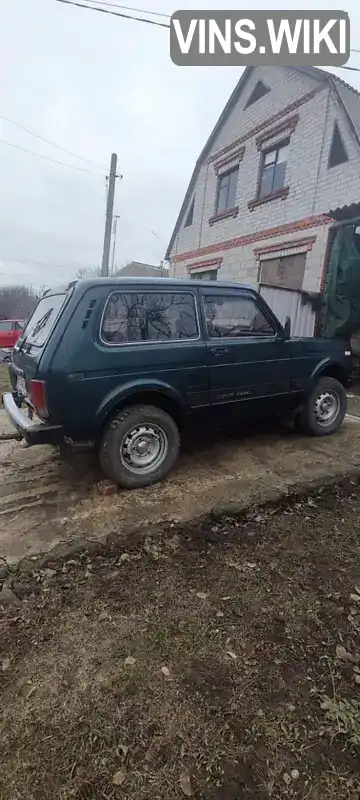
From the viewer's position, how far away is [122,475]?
129 inches

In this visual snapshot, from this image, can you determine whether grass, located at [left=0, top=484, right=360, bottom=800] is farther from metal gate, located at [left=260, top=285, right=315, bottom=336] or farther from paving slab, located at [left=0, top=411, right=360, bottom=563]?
metal gate, located at [left=260, top=285, right=315, bottom=336]

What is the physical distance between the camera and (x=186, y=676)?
5.56ft

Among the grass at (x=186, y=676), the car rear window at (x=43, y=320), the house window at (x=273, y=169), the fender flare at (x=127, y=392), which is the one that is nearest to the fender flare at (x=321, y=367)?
the fender flare at (x=127, y=392)

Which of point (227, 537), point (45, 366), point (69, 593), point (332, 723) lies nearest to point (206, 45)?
point (45, 366)

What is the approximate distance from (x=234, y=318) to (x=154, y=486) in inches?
73.0

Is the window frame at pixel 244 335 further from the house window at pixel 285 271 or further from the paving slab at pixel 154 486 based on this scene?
the house window at pixel 285 271

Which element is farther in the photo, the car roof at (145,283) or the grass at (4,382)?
the grass at (4,382)

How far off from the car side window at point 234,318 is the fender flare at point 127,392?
73 cm

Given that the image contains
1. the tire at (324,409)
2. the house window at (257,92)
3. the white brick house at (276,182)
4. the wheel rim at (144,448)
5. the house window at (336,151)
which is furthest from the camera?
the house window at (257,92)

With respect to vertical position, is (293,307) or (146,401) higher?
(293,307)

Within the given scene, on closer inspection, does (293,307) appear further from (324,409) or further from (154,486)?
(154,486)

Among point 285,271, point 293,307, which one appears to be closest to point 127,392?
point 293,307

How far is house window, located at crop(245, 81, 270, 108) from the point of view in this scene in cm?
1071

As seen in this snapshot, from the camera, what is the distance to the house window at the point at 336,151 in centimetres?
837
